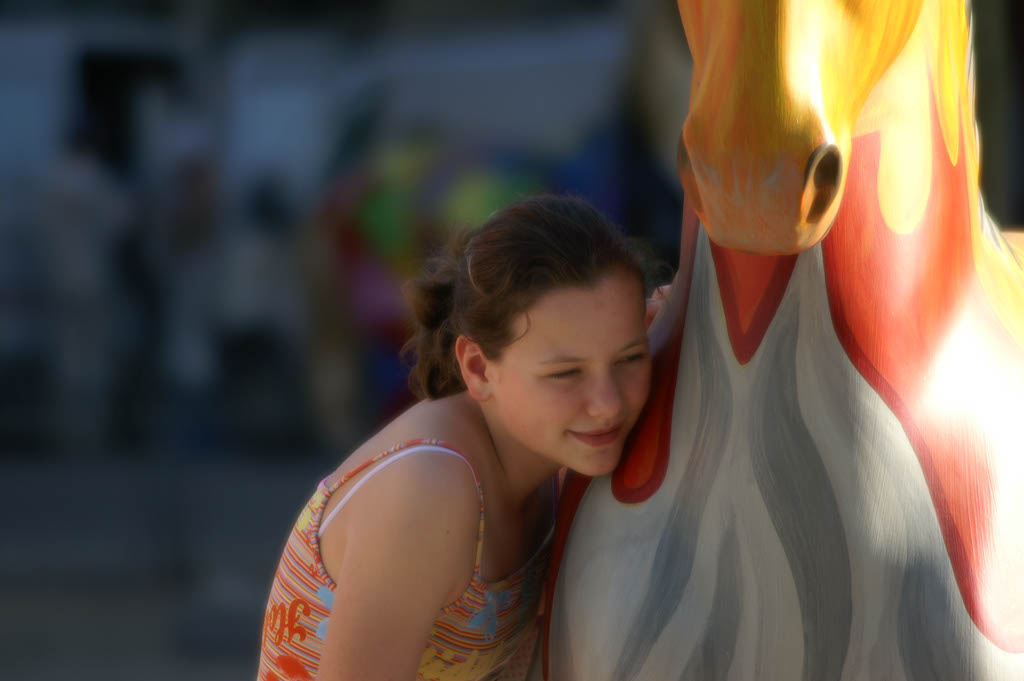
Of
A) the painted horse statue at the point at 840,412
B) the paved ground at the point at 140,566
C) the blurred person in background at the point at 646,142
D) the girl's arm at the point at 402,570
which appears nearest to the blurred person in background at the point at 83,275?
the paved ground at the point at 140,566

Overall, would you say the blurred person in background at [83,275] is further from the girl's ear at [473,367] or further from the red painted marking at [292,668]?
the girl's ear at [473,367]

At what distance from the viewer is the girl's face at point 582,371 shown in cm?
127

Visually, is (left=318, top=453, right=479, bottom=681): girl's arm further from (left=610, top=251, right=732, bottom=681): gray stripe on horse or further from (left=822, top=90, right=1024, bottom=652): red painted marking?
(left=822, top=90, right=1024, bottom=652): red painted marking

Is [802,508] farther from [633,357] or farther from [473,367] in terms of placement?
[473,367]

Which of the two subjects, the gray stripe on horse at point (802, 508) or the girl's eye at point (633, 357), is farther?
the girl's eye at point (633, 357)

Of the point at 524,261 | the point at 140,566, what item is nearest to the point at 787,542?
the point at 524,261

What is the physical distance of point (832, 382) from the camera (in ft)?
3.59

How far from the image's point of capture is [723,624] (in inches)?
43.9

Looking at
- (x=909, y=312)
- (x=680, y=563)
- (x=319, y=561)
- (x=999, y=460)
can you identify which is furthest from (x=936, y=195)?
(x=319, y=561)

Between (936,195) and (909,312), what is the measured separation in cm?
11

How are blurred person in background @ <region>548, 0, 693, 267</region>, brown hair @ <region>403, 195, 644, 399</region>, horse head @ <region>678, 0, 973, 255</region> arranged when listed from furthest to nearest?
1. blurred person in background @ <region>548, 0, 693, 267</region>
2. brown hair @ <region>403, 195, 644, 399</region>
3. horse head @ <region>678, 0, 973, 255</region>

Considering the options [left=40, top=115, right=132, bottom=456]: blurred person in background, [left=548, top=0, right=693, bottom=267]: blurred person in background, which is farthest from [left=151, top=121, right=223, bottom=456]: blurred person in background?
[left=548, top=0, right=693, bottom=267]: blurred person in background

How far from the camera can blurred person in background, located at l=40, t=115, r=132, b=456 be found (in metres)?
6.76

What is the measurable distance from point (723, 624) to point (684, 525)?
9 cm
